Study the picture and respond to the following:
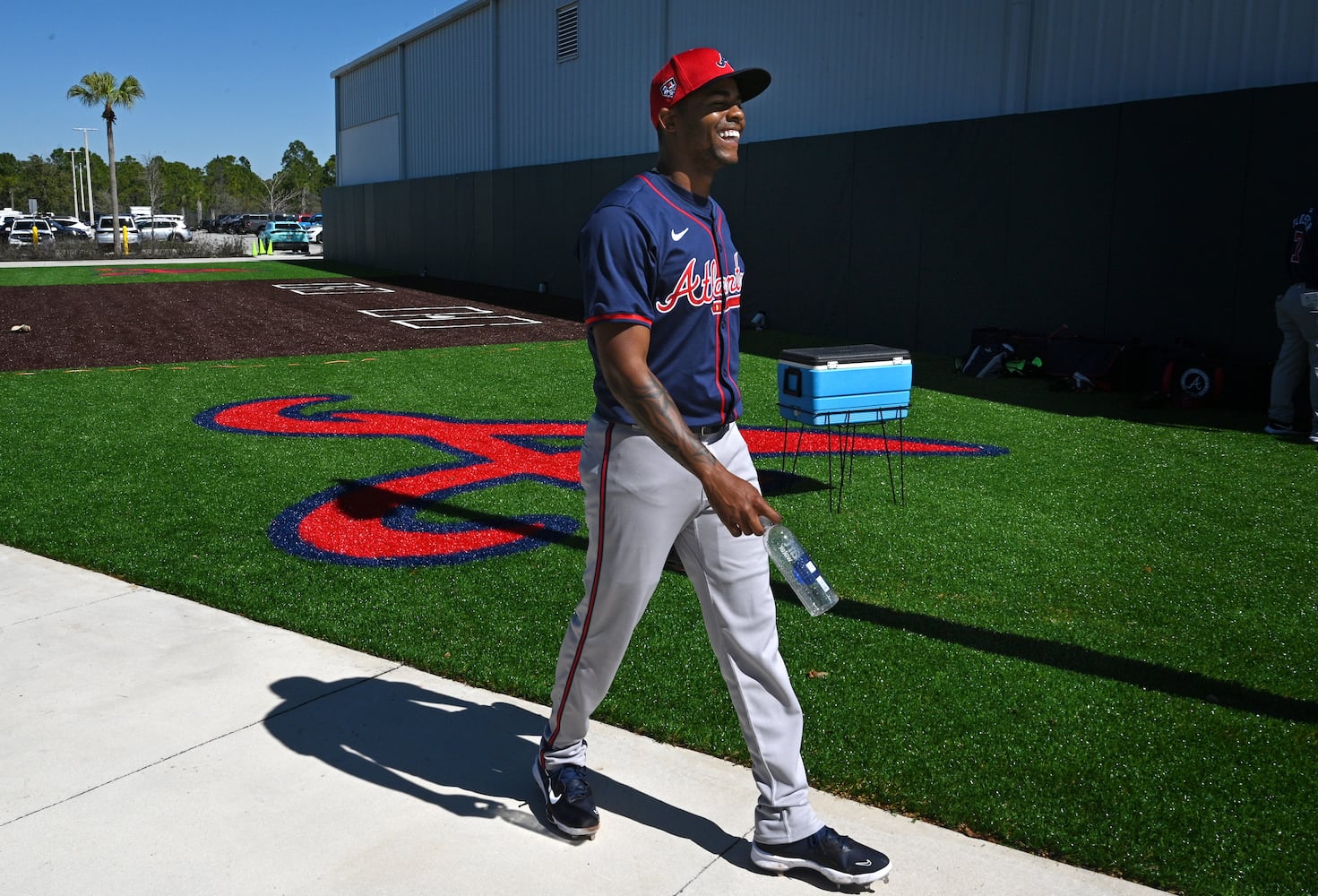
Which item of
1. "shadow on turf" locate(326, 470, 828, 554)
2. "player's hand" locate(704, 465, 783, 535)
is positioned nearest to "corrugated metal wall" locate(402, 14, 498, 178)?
"shadow on turf" locate(326, 470, 828, 554)

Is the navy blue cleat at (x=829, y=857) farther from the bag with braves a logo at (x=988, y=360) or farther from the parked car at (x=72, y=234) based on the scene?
the parked car at (x=72, y=234)

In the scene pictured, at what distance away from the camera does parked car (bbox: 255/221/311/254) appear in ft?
178

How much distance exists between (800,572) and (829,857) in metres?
0.81

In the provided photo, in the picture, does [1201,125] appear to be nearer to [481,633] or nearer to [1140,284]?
[1140,284]

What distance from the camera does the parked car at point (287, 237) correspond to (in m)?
54.2

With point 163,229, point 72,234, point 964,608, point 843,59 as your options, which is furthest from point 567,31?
point 72,234

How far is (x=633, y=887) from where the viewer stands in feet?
10.5

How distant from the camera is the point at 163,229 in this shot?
6738 centimetres

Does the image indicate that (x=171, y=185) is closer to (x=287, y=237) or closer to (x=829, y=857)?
(x=287, y=237)

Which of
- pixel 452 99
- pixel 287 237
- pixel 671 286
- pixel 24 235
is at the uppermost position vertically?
pixel 452 99

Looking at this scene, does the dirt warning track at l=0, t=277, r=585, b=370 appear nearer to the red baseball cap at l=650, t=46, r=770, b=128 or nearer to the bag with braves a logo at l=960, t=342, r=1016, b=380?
the bag with braves a logo at l=960, t=342, r=1016, b=380

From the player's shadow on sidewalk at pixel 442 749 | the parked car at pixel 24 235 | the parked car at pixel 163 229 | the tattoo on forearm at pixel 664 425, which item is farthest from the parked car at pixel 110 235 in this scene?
the tattoo on forearm at pixel 664 425

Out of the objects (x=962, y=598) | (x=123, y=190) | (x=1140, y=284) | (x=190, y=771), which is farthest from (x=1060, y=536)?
(x=123, y=190)

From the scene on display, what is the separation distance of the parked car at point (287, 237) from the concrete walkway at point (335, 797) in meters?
51.3
